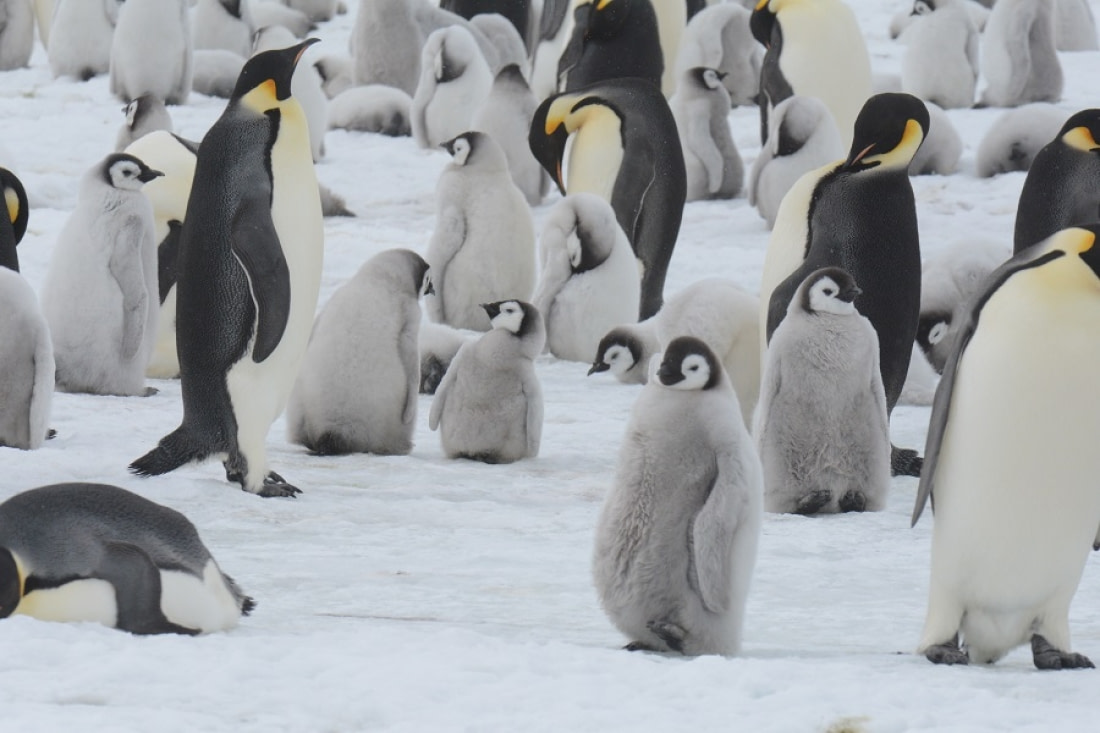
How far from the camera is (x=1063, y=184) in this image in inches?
261

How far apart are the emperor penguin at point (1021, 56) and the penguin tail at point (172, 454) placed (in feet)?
31.7

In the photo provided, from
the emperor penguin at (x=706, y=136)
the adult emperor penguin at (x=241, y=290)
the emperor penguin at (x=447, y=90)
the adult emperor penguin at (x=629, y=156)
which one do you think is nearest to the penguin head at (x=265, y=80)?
the adult emperor penguin at (x=241, y=290)

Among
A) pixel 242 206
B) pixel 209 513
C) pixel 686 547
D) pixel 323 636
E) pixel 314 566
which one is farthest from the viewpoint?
pixel 242 206

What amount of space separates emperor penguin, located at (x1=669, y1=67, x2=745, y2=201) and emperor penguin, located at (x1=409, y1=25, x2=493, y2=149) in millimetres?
1786

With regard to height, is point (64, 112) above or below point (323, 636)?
below

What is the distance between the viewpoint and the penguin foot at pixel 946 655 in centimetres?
348

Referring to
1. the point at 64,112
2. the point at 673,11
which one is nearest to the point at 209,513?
the point at 64,112

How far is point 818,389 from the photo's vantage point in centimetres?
495

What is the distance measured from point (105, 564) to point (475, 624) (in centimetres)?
80

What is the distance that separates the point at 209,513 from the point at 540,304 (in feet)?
11.0

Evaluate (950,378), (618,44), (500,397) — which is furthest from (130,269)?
(618,44)

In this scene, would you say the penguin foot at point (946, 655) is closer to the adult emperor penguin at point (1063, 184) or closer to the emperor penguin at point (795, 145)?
the adult emperor penguin at point (1063, 184)

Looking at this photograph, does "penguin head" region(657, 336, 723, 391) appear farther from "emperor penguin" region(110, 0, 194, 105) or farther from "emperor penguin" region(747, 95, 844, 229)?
"emperor penguin" region(110, 0, 194, 105)

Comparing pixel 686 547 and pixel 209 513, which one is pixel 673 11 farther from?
pixel 686 547
